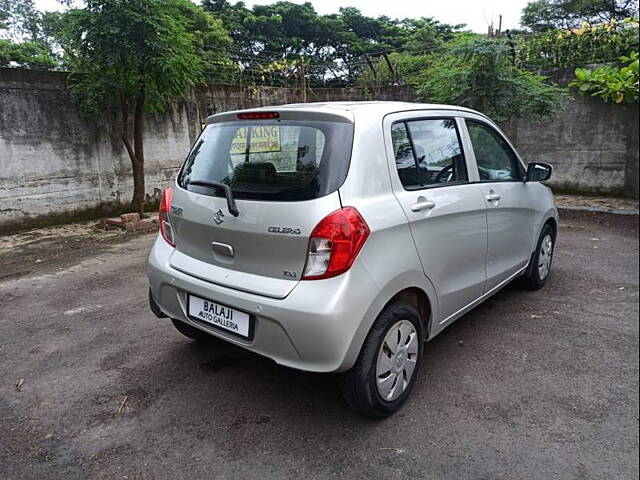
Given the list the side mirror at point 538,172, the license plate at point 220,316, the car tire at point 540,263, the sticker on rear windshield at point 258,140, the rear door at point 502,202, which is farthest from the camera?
the car tire at point 540,263

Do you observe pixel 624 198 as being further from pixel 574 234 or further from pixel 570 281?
pixel 570 281

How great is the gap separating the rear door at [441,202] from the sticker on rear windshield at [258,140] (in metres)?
0.58

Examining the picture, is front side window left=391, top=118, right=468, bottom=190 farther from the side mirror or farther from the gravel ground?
the gravel ground

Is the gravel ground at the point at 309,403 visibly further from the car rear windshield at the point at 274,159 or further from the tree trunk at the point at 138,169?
the tree trunk at the point at 138,169

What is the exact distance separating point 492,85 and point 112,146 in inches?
244

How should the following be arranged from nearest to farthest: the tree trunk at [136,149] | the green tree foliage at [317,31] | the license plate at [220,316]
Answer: the license plate at [220,316]
the tree trunk at [136,149]
the green tree foliage at [317,31]

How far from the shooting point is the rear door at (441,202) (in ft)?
7.88

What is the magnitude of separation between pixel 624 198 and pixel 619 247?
3.23m

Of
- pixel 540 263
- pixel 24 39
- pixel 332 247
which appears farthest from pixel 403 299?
pixel 24 39

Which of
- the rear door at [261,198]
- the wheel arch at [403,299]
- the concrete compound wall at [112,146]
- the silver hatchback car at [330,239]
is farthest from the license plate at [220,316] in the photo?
the concrete compound wall at [112,146]

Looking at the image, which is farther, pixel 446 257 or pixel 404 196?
pixel 446 257

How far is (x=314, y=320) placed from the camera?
77.3 inches

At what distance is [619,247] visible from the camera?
17.8 feet

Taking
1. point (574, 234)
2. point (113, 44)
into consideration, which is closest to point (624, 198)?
point (574, 234)
